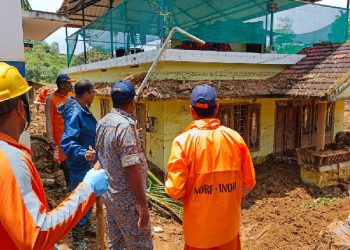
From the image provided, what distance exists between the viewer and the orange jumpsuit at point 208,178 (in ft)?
7.75

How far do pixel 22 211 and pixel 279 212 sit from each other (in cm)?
606

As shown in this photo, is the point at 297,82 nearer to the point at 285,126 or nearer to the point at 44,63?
the point at 285,126

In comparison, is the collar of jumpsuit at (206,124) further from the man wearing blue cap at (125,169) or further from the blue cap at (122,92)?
the blue cap at (122,92)

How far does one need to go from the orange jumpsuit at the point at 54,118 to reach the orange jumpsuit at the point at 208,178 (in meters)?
3.08

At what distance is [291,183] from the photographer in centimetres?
761


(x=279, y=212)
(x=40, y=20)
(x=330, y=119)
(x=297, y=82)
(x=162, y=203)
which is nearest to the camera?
(x=40, y=20)

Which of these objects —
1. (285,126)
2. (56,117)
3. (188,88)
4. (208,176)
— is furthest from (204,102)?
(285,126)

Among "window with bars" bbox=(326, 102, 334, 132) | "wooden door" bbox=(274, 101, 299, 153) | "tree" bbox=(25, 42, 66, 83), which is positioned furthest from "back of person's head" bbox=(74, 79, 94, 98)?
"tree" bbox=(25, 42, 66, 83)

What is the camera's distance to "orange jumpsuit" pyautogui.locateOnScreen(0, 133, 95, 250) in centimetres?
116

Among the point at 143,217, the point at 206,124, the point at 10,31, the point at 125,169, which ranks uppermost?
the point at 10,31

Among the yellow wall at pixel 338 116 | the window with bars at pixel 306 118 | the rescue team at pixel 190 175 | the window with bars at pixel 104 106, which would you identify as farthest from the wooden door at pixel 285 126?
the rescue team at pixel 190 175

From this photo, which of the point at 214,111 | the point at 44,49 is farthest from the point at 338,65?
the point at 44,49

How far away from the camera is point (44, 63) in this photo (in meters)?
33.6

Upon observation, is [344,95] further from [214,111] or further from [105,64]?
[105,64]
